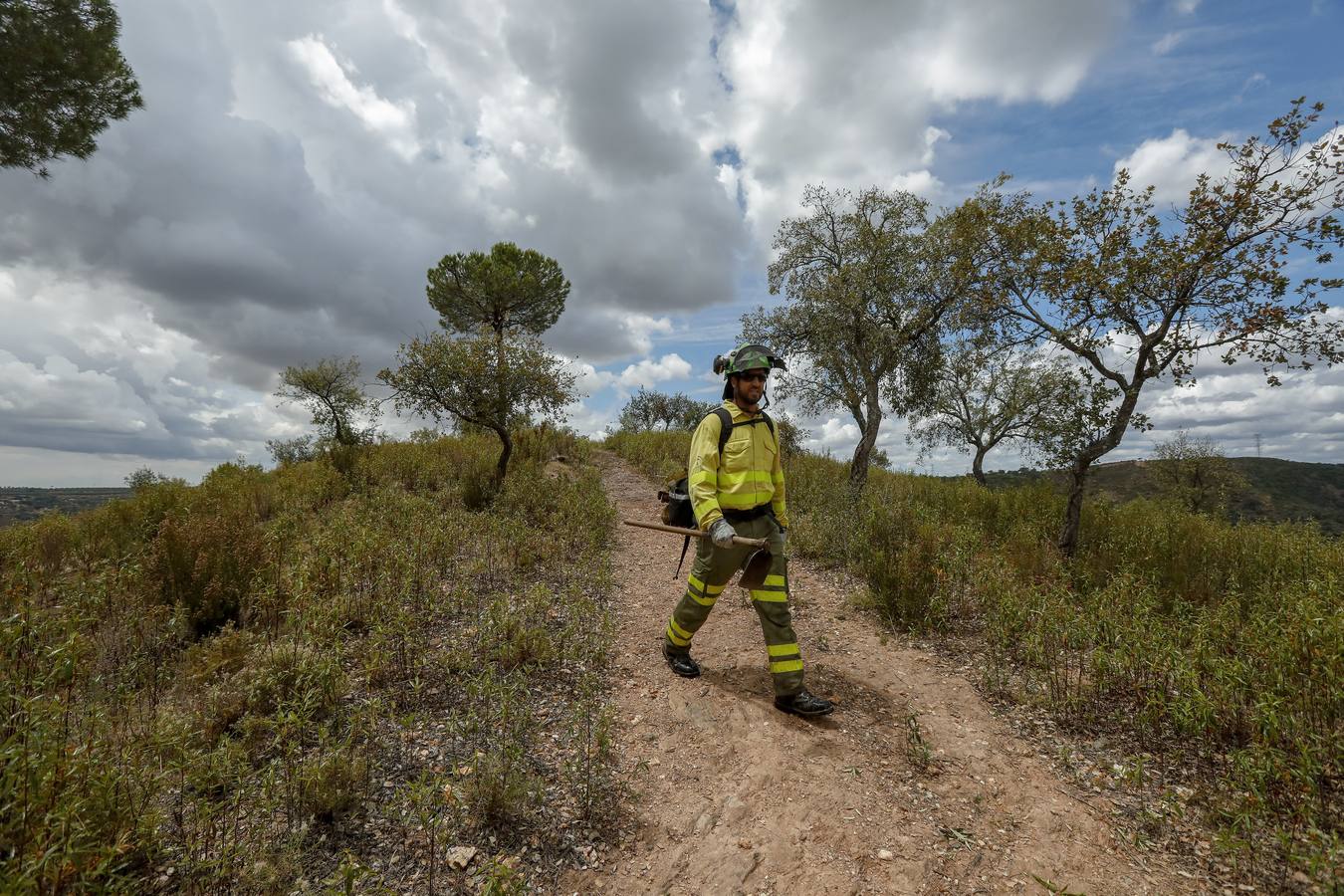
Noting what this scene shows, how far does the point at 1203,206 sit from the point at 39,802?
12.1 meters

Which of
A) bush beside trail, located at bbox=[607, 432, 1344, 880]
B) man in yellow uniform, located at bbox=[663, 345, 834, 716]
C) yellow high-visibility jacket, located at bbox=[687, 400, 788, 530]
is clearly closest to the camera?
bush beside trail, located at bbox=[607, 432, 1344, 880]

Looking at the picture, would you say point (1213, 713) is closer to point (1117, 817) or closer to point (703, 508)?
point (1117, 817)

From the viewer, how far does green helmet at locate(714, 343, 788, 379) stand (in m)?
4.58

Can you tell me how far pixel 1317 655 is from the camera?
3.51 m

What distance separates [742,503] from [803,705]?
1.73 m

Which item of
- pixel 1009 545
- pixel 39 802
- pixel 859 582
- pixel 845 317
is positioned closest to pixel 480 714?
pixel 39 802

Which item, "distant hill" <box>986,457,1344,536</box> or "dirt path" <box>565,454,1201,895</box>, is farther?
"distant hill" <box>986,457,1344,536</box>

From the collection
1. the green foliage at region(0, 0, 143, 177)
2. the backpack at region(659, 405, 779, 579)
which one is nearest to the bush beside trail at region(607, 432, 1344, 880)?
the backpack at region(659, 405, 779, 579)

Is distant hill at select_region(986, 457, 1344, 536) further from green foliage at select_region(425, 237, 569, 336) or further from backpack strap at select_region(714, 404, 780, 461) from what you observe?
backpack strap at select_region(714, 404, 780, 461)

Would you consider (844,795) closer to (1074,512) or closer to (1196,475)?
(1074,512)

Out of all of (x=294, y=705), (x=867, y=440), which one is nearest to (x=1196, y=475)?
(x=867, y=440)

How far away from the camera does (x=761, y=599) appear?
14.4 ft

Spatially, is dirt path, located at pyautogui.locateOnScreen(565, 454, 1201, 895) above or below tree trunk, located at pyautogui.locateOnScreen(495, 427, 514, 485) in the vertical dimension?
below

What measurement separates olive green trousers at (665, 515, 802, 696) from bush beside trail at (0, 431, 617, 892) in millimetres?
993
